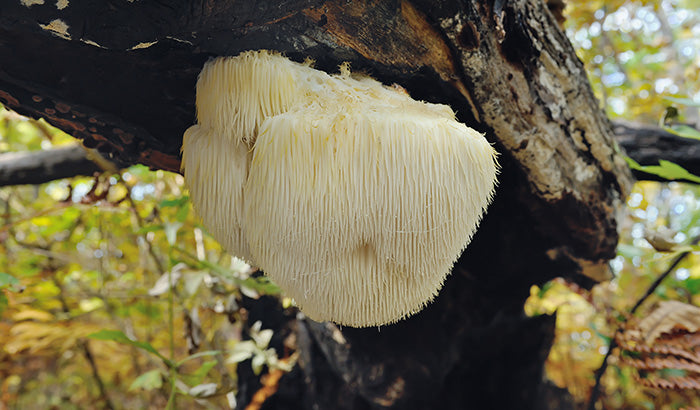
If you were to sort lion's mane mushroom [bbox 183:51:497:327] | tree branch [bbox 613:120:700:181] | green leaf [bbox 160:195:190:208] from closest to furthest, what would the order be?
1. lion's mane mushroom [bbox 183:51:497:327]
2. green leaf [bbox 160:195:190:208]
3. tree branch [bbox 613:120:700:181]

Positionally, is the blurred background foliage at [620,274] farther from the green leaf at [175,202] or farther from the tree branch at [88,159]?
the green leaf at [175,202]

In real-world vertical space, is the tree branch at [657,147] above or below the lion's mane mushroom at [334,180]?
below

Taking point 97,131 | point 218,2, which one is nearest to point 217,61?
point 218,2

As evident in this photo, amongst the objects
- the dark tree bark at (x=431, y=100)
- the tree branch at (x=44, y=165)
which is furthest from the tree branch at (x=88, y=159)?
the dark tree bark at (x=431, y=100)

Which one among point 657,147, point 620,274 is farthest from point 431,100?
point 620,274

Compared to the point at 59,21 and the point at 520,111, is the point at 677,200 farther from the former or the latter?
the point at 59,21

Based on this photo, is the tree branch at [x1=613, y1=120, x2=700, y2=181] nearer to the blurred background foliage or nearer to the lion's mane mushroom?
the blurred background foliage

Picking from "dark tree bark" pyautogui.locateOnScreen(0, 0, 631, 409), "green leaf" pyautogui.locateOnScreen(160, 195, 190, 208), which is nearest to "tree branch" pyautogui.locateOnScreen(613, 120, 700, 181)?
"dark tree bark" pyautogui.locateOnScreen(0, 0, 631, 409)

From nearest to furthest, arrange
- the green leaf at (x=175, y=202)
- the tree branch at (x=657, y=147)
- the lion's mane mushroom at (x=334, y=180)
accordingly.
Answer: the lion's mane mushroom at (x=334, y=180)
the green leaf at (x=175, y=202)
the tree branch at (x=657, y=147)
